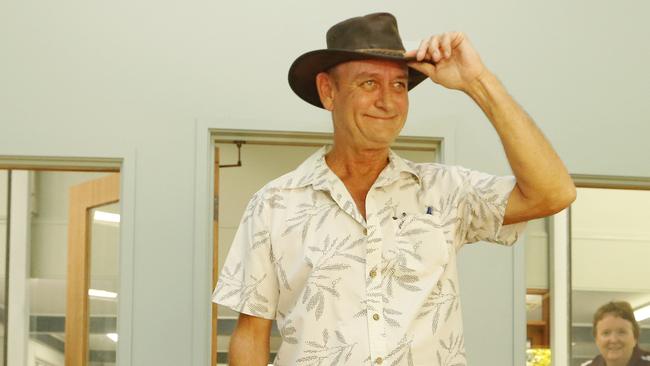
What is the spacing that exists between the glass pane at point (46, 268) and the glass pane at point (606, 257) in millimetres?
2100

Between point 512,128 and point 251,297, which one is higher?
point 512,128

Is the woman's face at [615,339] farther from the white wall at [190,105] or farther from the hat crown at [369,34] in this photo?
the hat crown at [369,34]

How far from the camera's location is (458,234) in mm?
2494

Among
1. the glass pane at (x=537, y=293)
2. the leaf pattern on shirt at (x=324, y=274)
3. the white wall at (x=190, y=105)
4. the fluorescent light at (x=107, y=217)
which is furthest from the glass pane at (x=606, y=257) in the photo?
the leaf pattern on shirt at (x=324, y=274)

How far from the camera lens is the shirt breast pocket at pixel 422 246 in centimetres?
239

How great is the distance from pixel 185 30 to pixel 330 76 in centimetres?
126

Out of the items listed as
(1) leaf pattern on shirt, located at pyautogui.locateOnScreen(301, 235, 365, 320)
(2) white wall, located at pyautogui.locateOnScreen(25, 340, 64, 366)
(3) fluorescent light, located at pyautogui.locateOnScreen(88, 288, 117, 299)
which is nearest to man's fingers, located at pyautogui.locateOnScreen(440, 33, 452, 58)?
(1) leaf pattern on shirt, located at pyautogui.locateOnScreen(301, 235, 365, 320)

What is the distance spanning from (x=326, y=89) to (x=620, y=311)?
2034 millimetres

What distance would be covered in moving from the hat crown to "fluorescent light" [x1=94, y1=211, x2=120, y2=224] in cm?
192

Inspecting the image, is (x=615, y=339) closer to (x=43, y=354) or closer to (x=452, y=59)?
(x=452, y=59)

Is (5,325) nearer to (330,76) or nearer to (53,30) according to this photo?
(53,30)

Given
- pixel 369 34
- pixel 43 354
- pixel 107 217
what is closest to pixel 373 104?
pixel 369 34

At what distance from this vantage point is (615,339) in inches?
167

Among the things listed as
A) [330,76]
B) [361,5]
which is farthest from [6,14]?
[330,76]
